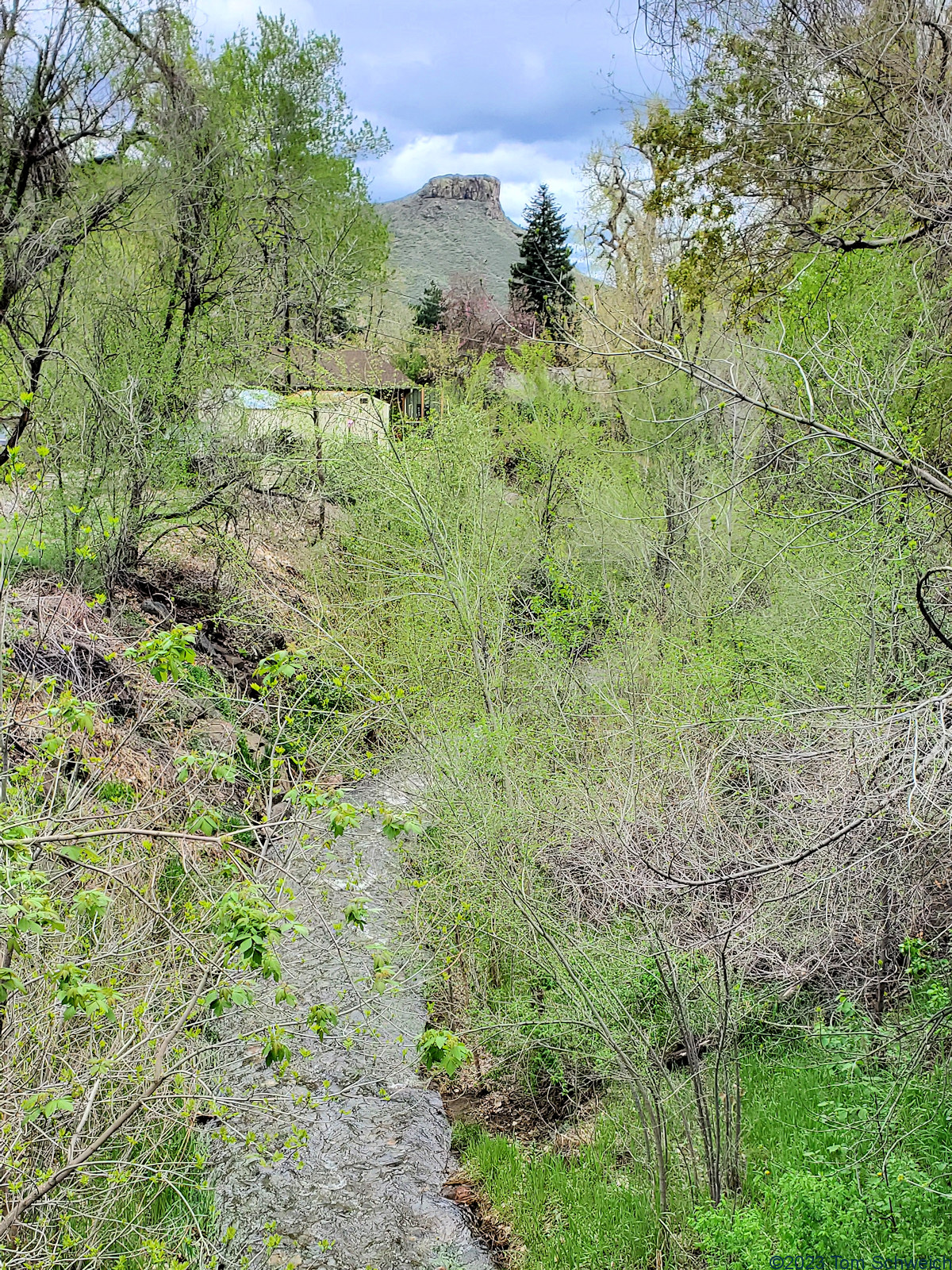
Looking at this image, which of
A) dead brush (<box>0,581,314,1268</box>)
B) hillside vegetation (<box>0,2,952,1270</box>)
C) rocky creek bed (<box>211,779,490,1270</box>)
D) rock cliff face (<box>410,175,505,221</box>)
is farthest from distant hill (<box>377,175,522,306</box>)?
dead brush (<box>0,581,314,1268</box>)

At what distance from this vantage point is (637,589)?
1090 cm

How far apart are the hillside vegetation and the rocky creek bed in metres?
0.16

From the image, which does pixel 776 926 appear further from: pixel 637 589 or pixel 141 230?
pixel 141 230

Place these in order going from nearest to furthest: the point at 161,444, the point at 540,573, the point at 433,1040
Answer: the point at 433,1040
the point at 161,444
the point at 540,573

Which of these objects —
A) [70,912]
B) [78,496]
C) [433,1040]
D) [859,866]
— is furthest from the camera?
[78,496]

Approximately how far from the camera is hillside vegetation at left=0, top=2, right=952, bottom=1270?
3682mm

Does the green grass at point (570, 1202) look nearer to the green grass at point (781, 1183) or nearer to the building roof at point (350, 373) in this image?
the green grass at point (781, 1183)

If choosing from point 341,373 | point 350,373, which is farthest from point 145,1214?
point 341,373

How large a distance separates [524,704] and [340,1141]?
3155 millimetres

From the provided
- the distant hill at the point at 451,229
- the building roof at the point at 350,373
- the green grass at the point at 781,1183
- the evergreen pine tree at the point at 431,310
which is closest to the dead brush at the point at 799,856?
the green grass at the point at 781,1183

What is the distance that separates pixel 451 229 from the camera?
111375 millimetres

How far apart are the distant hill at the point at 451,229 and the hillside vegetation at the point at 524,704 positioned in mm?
80222

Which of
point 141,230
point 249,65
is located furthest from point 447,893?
point 249,65

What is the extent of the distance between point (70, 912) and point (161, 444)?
722 cm
